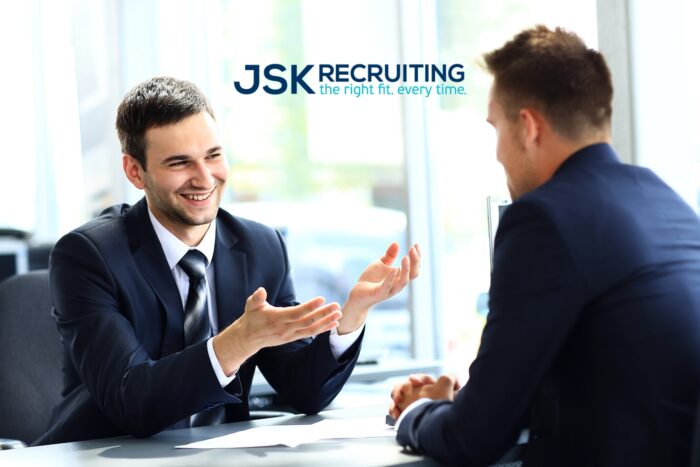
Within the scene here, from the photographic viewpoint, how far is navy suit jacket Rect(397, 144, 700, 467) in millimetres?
1652

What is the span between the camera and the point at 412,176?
4.60m

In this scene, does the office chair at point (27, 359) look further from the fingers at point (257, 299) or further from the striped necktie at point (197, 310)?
the fingers at point (257, 299)

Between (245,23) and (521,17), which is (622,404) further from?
(245,23)

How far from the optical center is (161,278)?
236 cm

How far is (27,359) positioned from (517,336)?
171 centimetres

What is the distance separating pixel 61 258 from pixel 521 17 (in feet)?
8.42

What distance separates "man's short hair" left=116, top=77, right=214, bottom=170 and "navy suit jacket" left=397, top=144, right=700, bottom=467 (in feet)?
3.34

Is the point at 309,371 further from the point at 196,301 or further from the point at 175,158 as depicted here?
the point at 175,158

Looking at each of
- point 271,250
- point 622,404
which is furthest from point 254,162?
point 622,404

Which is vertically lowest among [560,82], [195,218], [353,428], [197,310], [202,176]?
[353,428]

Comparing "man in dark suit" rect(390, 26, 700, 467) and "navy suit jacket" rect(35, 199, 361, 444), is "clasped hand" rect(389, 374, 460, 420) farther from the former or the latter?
"navy suit jacket" rect(35, 199, 361, 444)

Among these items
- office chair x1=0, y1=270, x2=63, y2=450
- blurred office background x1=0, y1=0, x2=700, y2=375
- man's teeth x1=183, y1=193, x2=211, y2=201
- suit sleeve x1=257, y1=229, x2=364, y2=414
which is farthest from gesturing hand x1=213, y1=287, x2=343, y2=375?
blurred office background x1=0, y1=0, x2=700, y2=375

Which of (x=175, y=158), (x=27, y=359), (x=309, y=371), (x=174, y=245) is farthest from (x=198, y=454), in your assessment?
(x=27, y=359)

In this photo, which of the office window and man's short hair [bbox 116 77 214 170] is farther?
the office window
